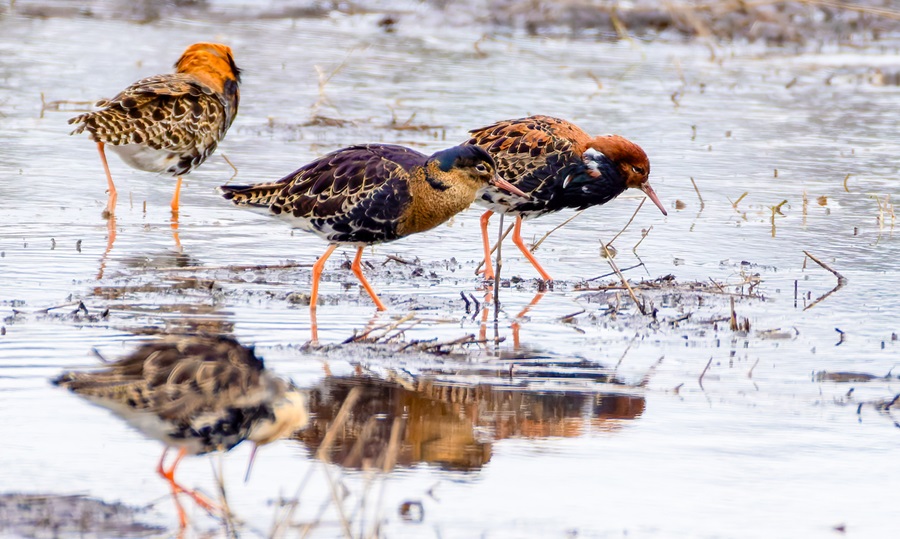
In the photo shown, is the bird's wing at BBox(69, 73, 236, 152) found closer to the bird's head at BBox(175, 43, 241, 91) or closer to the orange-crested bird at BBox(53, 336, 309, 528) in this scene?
the bird's head at BBox(175, 43, 241, 91)

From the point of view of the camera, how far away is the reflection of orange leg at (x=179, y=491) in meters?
5.04

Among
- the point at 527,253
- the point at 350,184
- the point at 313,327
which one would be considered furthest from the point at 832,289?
the point at 313,327

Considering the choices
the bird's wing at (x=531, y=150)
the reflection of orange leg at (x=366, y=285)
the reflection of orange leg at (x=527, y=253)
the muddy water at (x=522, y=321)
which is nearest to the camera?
the muddy water at (x=522, y=321)

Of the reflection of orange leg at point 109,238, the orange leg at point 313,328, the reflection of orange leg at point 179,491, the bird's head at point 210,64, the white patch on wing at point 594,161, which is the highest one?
the bird's head at point 210,64

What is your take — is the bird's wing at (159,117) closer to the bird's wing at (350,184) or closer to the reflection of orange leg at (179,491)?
the bird's wing at (350,184)

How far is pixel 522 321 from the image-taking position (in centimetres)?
809

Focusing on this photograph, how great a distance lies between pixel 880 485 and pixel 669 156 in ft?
29.0

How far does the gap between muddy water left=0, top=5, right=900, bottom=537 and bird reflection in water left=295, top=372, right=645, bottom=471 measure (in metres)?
0.02

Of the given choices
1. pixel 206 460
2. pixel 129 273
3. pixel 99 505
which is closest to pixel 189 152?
pixel 129 273

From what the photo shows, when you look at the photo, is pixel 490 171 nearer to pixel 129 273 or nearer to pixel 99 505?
pixel 129 273

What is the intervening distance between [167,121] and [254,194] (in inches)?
108

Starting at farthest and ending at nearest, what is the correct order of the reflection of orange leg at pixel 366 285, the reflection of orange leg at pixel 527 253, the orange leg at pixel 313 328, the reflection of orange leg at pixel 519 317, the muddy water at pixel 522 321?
the reflection of orange leg at pixel 527 253 → the reflection of orange leg at pixel 366 285 → the reflection of orange leg at pixel 519 317 → the orange leg at pixel 313 328 → the muddy water at pixel 522 321

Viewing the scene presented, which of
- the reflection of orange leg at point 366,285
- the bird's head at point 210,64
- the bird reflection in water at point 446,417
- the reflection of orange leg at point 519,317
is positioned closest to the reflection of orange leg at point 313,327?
the reflection of orange leg at point 366,285

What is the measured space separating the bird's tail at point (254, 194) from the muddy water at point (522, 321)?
49 centimetres
